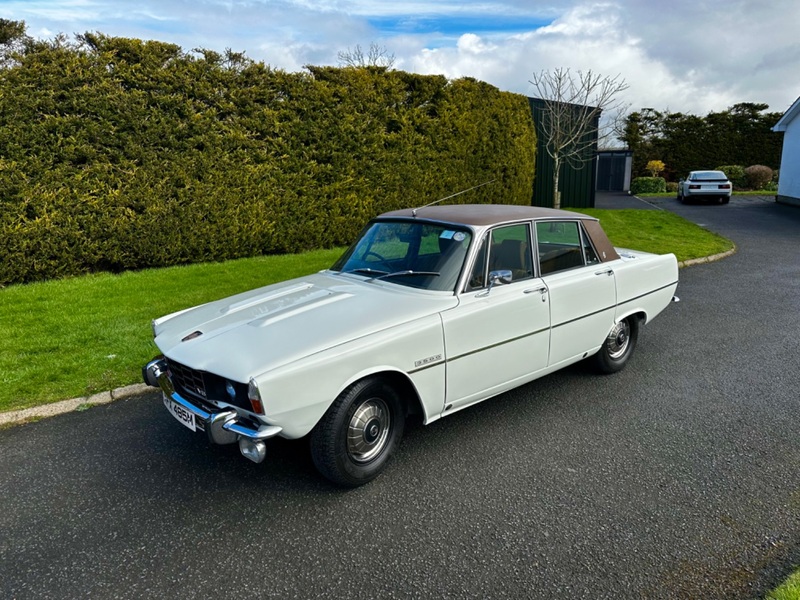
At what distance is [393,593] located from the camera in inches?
95.8

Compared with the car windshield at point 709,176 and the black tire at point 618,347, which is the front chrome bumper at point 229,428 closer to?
the black tire at point 618,347

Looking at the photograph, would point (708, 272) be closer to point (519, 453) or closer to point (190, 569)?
point (519, 453)

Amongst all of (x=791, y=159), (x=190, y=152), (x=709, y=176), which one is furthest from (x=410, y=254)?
(x=791, y=159)

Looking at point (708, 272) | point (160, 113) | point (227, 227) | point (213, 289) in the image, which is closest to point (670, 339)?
point (708, 272)

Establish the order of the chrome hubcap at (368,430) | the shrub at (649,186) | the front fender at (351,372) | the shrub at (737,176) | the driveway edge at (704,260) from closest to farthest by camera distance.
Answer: the front fender at (351,372)
the chrome hubcap at (368,430)
the driveway edge at (704,260)
the shrub at (649,186)
the shrub at (737,176)

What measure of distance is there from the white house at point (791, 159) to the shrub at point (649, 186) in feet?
23.7

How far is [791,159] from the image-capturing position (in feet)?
77.6

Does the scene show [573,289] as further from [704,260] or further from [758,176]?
[758,176]

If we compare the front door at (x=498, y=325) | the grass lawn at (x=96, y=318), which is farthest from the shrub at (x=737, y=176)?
the front door at (x=498, y=325)

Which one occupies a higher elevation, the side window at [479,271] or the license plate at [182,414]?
the side window at [479,271]

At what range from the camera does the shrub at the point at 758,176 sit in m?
31.4

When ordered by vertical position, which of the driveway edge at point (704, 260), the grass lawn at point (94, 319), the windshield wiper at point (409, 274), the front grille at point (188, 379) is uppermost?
the windshield wiper at point (409, 274)

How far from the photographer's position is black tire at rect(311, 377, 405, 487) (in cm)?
301

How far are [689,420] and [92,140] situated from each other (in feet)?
27.9
